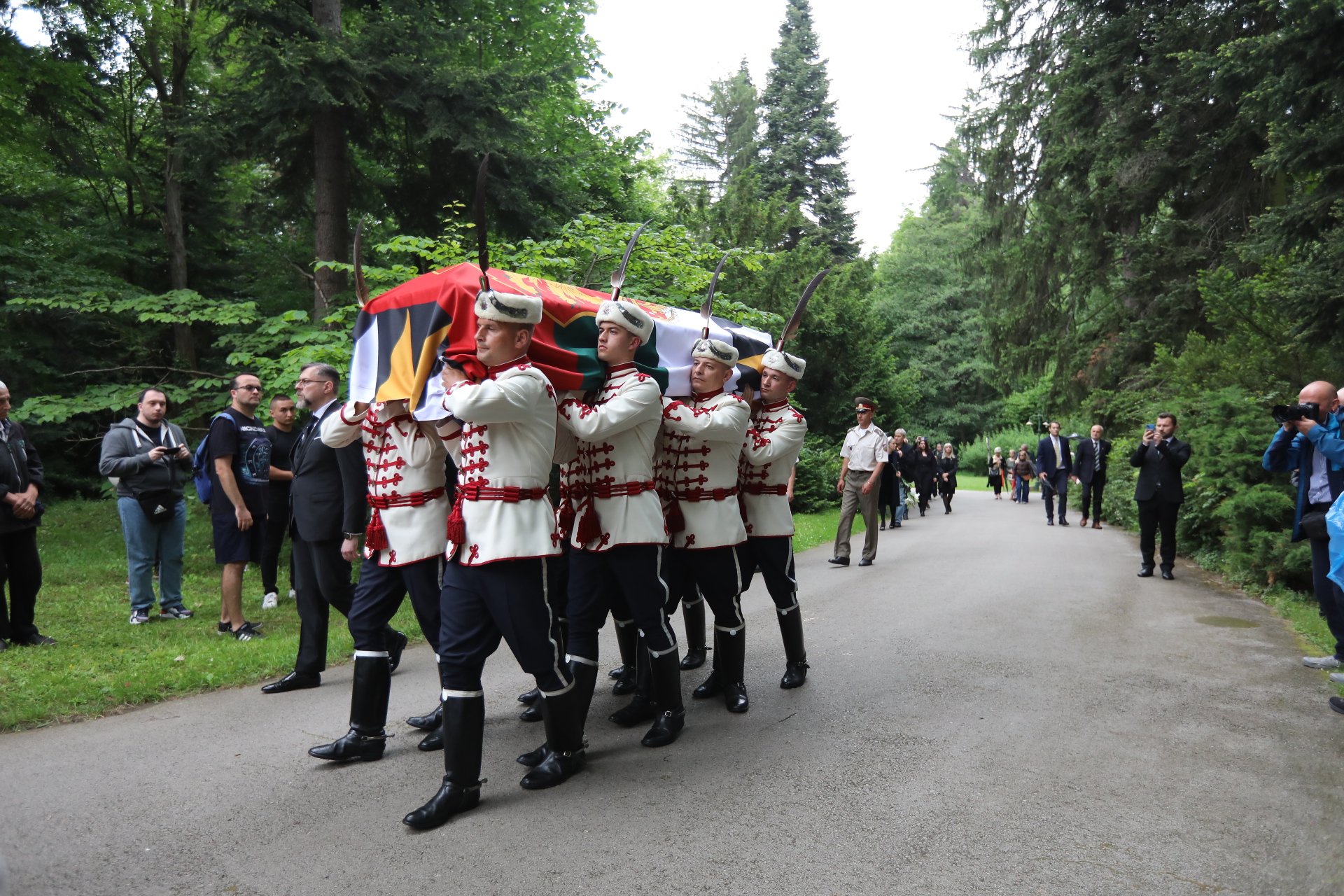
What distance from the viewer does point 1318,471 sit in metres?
6.45

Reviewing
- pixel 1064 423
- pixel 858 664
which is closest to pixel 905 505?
pixel 1064 423

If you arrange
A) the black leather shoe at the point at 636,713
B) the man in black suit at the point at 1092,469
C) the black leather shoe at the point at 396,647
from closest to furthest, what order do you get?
the black leather shoe at the point at 636,713
the black leather shoe at the point at 396,647
the man in black suit at the point at 1092,469

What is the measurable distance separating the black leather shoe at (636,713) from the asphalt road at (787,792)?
180 mm

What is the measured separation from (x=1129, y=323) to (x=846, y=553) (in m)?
8.12

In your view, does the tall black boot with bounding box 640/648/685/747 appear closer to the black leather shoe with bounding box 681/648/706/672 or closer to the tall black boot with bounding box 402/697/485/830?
the tall black boot with bounding box 402/697/485/830

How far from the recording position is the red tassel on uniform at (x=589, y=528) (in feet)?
15.3

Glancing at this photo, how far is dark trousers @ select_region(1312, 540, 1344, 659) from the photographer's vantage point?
6.22 m

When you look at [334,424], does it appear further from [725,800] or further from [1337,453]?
[1337,453]

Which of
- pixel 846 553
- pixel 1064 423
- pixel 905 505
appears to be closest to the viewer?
pixel 846 553

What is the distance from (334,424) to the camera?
482 cm

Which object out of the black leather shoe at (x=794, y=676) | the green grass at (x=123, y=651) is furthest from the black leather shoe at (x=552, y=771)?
the green grass at (x=123, y=651)

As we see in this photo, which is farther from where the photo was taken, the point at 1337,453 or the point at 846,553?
the point at 846,553

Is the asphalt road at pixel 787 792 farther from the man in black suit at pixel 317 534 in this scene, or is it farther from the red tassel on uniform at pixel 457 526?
the red tassel on uniform at pixel 457 526

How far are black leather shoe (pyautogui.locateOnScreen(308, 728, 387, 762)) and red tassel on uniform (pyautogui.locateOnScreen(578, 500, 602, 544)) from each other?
4.78ft
